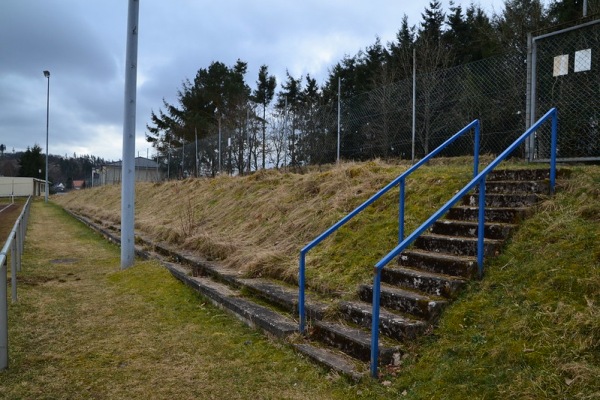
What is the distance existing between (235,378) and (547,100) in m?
6.34

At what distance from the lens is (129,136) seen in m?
8.58

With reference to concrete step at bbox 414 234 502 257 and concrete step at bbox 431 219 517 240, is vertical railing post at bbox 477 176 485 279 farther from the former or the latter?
concrete step at bbox 431 219 517 240

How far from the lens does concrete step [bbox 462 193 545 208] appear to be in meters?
4.55

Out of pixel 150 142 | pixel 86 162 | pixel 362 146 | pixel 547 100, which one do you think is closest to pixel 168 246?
pixel 362 146


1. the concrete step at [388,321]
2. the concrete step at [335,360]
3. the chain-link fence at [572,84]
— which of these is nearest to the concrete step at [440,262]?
the concrete step at [388,321]

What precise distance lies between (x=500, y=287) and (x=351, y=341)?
1269 mm

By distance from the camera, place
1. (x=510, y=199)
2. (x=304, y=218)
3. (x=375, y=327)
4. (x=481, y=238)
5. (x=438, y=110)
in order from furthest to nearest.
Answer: (x=438, y=110)
(x=304, y=218)
(x=510, y=199)
(x=481, y=238)
(x=375, y=327)

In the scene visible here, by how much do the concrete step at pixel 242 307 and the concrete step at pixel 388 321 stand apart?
22.5 inches

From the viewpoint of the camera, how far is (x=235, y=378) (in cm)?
369

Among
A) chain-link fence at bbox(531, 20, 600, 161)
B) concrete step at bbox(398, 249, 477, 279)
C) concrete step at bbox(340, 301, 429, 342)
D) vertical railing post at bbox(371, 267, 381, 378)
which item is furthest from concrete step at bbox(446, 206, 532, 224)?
chain-link fence at bbox(531, 20, 600, 161)

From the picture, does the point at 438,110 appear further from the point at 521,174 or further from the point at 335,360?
the point at 335,360

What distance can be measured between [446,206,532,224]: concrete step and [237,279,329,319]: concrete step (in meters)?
1.75

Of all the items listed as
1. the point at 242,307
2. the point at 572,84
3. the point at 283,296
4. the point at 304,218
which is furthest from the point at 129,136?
the point at 572,84

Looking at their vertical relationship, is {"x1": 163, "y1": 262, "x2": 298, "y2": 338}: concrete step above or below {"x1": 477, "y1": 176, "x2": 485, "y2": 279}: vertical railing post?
below
